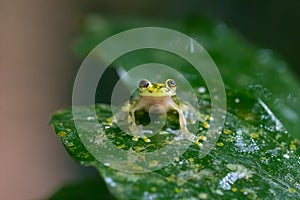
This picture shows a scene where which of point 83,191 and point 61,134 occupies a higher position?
point 61,134

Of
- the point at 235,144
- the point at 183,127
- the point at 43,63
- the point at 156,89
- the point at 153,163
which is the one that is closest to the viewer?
the point at 153,163

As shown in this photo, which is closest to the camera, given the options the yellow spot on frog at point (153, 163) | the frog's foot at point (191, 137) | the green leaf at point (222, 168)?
the green leaf at point (222, 168)

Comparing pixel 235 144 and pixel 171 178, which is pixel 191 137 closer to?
pixel 235 144

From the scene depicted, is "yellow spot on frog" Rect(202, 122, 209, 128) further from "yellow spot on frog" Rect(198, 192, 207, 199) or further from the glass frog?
"yellow spot on frog" Rect(198, 192, 207, 199)

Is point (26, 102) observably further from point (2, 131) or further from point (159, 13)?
point (159, 13)

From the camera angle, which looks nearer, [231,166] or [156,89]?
[231,166]

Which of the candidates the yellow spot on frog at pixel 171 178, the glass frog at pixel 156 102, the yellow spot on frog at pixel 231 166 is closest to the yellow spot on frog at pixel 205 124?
the glass frog at pixel 156 102

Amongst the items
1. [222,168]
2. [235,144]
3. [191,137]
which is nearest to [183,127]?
[191,137]

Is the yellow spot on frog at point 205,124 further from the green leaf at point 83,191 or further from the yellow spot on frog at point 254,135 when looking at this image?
the green leaf at point 83,191
